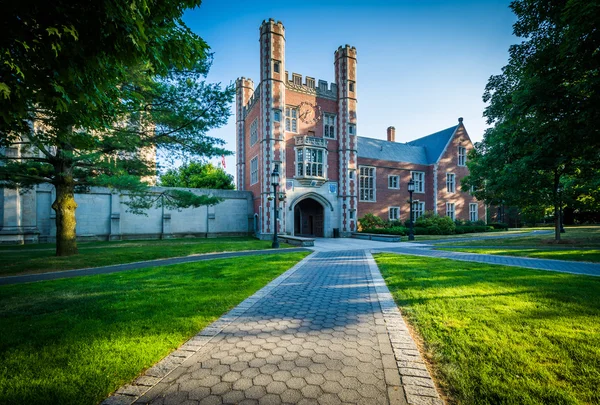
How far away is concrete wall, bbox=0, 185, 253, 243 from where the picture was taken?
54.4ft

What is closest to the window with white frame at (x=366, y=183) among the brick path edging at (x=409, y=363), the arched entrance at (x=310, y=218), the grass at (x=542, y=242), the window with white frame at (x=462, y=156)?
the arched entrance at (x=310, y=218)

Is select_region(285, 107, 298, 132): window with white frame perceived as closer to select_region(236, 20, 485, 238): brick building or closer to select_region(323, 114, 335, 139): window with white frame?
select_region(236, 20, 485, 238): brick building

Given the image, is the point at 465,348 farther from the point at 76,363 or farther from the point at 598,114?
the point at 598,114

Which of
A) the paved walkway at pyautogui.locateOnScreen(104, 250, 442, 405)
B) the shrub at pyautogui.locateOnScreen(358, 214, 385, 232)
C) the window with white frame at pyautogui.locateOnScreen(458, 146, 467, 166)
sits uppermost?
the window with white frame at pyautogui.locateOnScreen(458, 146, 467, 166)

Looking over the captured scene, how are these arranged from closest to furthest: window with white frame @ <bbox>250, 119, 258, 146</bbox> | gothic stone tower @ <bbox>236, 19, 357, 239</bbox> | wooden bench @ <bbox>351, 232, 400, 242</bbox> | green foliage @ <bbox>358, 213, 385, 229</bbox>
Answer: wooden bench @ <bbox>351, 232, 400, 242</bbox> < gothic stone tower @ <bbox>236, 19, 357, 239</bbox> < window with white frame @ <bbox>250, 119, 258, 146</bbox> < green foliage @ <bbox>358, 213, 385, 229</bbox>

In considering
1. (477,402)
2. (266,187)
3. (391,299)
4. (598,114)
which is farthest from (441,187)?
(477,402)

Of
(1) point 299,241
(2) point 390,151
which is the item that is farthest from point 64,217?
(2) point 390,151

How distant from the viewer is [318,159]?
78.6 feet

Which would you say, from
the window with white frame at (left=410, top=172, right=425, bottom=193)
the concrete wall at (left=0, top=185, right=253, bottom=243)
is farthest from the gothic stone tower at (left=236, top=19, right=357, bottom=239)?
the window with white frame at (left=410, top=172, right=425, bottom=193)

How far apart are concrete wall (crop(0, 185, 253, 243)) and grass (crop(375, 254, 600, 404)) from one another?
61.7ft

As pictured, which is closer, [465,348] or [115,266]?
[465,348]

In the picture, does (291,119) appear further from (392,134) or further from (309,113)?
(392,134)

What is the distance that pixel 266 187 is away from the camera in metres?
21.6

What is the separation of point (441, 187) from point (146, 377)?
→ 122 feet
